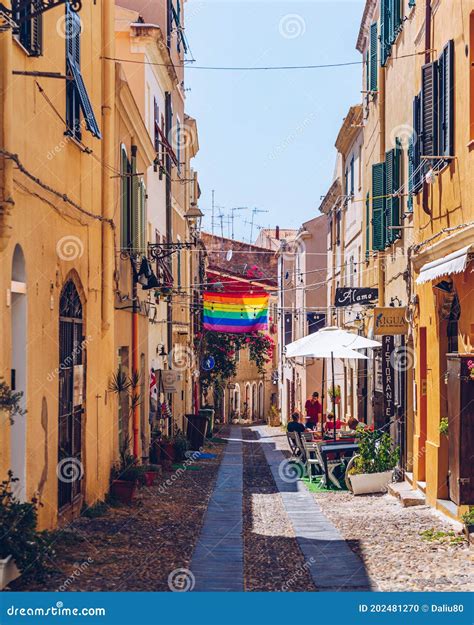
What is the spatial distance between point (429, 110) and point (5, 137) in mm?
7286

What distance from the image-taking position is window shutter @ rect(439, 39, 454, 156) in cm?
1268

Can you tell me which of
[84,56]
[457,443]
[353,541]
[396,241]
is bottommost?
[353,541]

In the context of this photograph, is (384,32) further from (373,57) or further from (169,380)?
(169,380)

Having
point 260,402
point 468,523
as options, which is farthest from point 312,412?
point 260,402

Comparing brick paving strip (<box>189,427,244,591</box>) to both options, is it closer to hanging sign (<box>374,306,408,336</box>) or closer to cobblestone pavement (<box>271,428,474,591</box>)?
cobblestone pavement (<box>271,428,474,591</box>)

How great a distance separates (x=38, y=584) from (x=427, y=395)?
832 cm

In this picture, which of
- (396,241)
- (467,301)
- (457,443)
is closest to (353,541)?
(457,443)

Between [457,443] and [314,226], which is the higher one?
[314,226]

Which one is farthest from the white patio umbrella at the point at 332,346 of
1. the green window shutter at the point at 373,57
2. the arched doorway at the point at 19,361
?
the arched doorway at the point at 19,361

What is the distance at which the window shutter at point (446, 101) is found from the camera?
41.6ft

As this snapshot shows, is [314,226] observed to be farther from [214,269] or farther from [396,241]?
[396,241]

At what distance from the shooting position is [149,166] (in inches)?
901

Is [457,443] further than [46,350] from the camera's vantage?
Yes

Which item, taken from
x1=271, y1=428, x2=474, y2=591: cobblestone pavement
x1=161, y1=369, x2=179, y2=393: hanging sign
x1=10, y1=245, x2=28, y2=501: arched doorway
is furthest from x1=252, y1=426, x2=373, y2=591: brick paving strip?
x1=161, y1=369, x2=179, y2=393: hanging sign
